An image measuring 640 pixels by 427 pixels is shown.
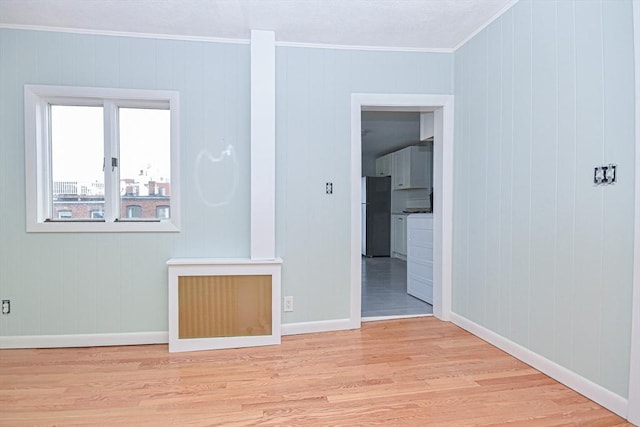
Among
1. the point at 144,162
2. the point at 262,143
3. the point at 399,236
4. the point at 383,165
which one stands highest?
the point at 383,165

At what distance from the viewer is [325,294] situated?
3.06 meters

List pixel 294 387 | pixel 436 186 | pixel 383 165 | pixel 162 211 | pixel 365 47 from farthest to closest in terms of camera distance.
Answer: pixel 383 165
pixel 436 186
pixel 365 47
pixel 162 211
pixel 294 387

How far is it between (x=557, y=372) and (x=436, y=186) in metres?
1.76

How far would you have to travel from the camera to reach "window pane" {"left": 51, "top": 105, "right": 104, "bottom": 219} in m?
2.84

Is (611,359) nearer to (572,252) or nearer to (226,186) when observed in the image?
(572,252)

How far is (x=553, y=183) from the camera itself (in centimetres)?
215

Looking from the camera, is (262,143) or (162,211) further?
(162,211)

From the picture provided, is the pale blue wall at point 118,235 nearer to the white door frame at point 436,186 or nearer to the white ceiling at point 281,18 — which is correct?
the white ceiling at point 281,18

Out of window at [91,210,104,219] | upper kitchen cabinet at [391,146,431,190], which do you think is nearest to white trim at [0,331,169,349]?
window at [91,210,104,219]

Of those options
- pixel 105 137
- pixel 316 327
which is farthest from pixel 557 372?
pixel 105 137

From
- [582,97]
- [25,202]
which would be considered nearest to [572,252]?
[582,97]

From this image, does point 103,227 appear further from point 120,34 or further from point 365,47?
point 365,47

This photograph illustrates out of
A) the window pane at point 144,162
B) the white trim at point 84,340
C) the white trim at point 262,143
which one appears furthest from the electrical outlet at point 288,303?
the window pane at point 144,162

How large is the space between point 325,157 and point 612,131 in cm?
190
